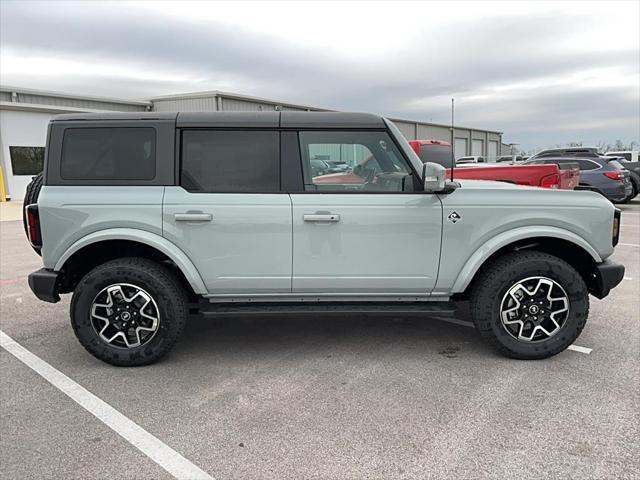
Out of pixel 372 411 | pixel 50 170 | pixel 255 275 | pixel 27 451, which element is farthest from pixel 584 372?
pixel 50 170

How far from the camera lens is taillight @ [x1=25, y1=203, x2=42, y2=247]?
3660 mm

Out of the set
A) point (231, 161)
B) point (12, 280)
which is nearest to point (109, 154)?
point (231, 161)

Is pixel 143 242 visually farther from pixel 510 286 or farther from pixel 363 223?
pixel 510 286

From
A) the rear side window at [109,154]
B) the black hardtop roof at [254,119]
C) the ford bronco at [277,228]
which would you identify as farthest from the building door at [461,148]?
the rear side window at [109,154]

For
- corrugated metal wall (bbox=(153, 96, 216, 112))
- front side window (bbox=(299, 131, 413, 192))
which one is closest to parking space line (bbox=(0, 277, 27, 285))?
front side window (bbox=(299, 131, 413, 192))

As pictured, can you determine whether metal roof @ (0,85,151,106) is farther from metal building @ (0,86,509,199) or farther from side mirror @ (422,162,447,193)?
side mirror @ (422,162,447,193)

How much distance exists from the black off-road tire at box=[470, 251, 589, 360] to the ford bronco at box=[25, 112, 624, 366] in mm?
11

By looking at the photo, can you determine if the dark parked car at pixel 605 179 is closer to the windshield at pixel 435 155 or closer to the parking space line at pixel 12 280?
the windshield at pixel 435 155

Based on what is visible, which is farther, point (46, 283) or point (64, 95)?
point (64, 95)

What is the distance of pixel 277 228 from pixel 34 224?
6.05 feet

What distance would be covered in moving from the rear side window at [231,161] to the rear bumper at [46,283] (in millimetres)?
1199

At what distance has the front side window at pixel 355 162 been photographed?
3707mm

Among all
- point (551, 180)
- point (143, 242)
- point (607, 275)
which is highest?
point (551, 180)

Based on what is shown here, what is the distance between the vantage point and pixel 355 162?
3744 millimetres
